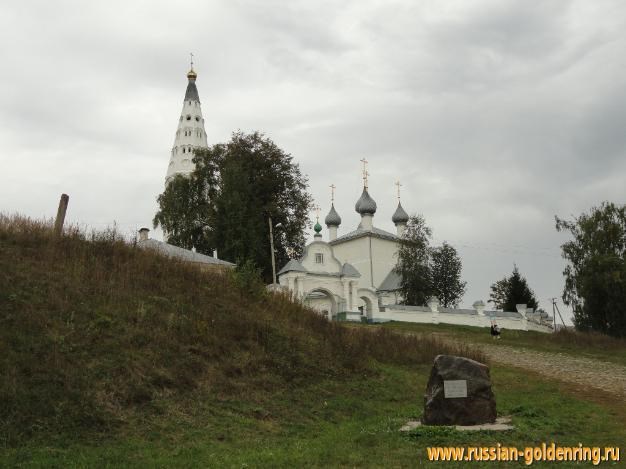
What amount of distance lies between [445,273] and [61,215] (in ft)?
101

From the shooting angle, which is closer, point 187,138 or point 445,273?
point 445,273

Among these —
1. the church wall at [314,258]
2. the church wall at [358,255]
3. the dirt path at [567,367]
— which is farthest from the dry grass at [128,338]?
the church wall at [358,255]

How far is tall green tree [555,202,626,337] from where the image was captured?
3544 centimetres

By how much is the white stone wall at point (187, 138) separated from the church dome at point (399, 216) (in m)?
15.8

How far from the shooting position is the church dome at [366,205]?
50.6 m

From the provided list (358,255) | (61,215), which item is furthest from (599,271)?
(61,215)

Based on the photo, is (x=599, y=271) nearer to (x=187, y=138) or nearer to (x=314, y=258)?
(x=314, y=258)

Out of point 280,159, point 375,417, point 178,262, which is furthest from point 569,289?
point 375,417

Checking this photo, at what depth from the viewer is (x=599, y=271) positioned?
117ft

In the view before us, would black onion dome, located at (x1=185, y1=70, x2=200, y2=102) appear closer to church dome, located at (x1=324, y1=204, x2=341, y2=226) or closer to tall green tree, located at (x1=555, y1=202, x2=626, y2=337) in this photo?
church dome, located at (x1=324, y1=204, x2=341, y2=226)

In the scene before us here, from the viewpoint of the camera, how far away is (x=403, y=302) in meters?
43.8

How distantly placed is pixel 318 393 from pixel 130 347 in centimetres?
344

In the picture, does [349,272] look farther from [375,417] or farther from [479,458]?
[479,458]

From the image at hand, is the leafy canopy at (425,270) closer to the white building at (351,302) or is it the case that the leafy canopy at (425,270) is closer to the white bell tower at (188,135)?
the white building at (351,302)
